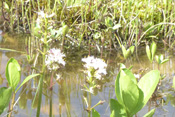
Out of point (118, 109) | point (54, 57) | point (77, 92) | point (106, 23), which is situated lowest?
point (118, 109)

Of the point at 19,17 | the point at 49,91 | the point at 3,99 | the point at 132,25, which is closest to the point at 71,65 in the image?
the point at 49,91

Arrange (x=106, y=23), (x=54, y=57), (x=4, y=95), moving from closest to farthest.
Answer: (x=4, y=95) → (x=54, y=57) → (x=106, y=23)

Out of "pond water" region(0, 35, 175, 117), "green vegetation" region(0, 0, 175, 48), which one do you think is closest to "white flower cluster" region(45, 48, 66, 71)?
"pond water" region(0, 35, 175, 117)

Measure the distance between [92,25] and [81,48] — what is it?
27 centimetres

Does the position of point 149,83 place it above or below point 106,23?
below

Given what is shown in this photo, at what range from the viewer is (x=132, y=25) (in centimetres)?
247

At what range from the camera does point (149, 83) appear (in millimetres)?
951

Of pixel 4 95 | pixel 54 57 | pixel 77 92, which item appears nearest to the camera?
pixel 4 95

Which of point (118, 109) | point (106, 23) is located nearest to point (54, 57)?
point (118, 109)

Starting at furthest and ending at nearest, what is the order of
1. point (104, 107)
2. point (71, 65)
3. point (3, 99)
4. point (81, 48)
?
1. point (81, 48)
2. point (71, 65)
3. point (104, 107)
4. point (3, 99)

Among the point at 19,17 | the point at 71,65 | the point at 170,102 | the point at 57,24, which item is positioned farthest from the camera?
the point at 19,17

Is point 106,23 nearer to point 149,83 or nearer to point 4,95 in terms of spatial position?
point 149,83

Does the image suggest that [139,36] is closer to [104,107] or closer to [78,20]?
[78,20]

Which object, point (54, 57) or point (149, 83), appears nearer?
point (149, 83)
